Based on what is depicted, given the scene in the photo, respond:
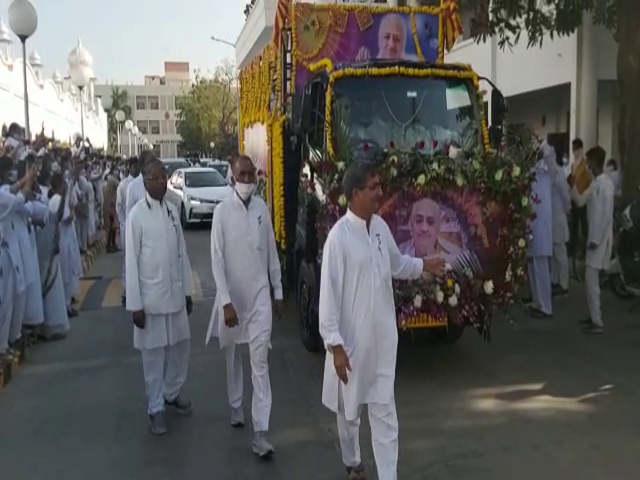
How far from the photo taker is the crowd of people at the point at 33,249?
322 inches

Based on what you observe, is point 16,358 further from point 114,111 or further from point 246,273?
point 114,111

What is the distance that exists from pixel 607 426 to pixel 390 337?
100.0 inches

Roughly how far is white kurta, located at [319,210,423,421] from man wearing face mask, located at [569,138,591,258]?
818 centimetres

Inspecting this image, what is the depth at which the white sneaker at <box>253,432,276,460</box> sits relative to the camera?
572 centimetres

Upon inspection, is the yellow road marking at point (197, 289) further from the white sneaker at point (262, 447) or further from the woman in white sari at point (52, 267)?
the white sneaker at point (262, 447)

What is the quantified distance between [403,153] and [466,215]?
0.82 metres

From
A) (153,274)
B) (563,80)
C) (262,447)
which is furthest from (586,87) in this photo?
(262,447)

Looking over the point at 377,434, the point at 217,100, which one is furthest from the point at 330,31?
the point at 217,100

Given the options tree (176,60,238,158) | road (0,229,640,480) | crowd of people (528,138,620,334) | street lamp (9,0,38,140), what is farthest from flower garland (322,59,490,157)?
tree (176,60,238,158)

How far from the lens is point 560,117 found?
826 inches

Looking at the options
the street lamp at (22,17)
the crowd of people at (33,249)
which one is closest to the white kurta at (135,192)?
the crowd of people at (33,249)

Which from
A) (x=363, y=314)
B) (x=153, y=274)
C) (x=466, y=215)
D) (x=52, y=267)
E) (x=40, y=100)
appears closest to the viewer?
(x=363, y=314)

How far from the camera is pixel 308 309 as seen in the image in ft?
28.3

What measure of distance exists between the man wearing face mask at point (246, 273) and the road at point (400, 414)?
604 millimetres
